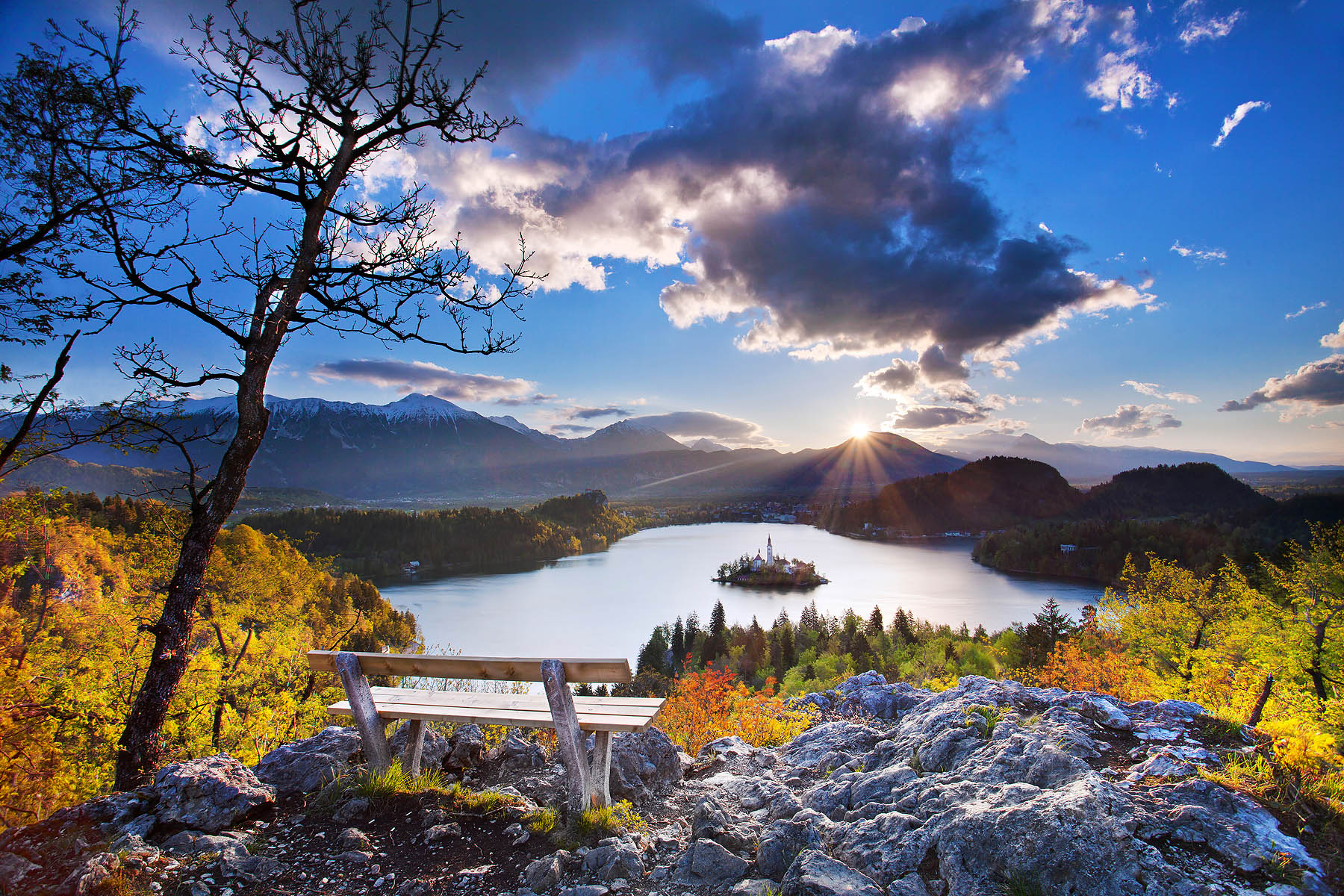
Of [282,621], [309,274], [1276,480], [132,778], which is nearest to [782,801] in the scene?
[132,778]

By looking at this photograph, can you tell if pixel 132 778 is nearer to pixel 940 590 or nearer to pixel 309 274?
pixel 309 274

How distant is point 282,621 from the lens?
54.5 ft

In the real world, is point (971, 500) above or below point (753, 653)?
above

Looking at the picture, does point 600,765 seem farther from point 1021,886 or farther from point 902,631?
point 902,631

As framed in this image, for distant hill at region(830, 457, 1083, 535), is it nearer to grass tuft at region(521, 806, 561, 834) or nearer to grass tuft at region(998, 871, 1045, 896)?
grass tuft at region(998, 871, 1045, 896)

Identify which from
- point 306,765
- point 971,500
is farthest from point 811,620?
point 971,500

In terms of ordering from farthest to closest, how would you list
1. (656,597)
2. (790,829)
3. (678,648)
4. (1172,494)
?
(1172,494)
(656,597)
(678,648)
(790,829)

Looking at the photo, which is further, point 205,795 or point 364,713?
A: point 364,713

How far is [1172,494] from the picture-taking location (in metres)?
100

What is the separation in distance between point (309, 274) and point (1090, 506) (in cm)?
14700

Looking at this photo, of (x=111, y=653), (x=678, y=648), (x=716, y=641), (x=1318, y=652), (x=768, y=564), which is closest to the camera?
(x=111, y=653)

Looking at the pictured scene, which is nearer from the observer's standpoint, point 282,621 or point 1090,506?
point 282,621

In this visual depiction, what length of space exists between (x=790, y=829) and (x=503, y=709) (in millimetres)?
2260

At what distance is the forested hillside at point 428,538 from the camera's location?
7731 centimetres
